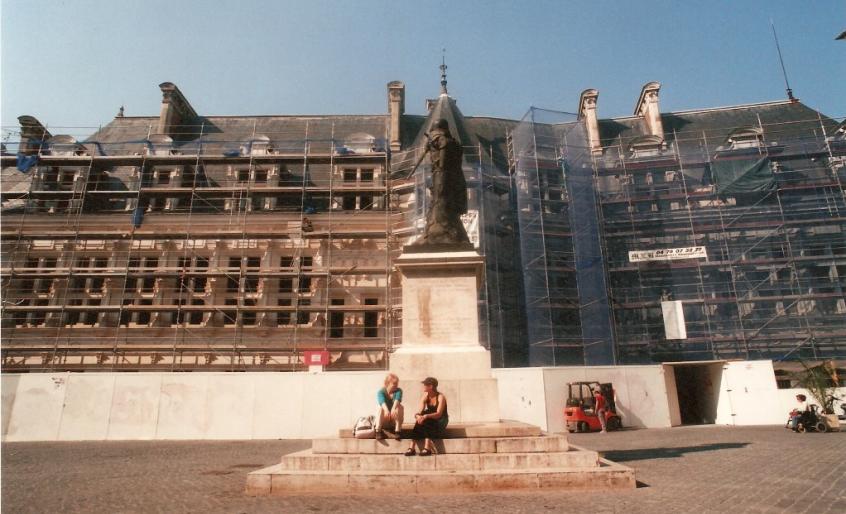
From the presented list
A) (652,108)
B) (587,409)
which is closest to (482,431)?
(587,409)

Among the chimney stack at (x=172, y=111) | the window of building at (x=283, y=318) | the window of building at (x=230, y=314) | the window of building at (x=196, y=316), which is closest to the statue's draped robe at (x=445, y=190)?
the window of building at (x=283, y=318)

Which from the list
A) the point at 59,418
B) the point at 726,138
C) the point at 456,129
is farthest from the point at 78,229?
the point at 726,138

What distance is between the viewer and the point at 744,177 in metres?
20.5

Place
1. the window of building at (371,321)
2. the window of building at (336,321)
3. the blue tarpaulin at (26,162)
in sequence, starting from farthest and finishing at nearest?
the blue tarpaulin at (26,162)
the window of building at (336,321)
the window of building at (371,321)

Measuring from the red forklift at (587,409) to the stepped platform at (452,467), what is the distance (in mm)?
9398

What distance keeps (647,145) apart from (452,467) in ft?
77.9

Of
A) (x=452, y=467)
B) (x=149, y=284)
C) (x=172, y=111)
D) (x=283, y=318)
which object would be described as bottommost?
(x=452, y=467)

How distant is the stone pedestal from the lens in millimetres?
7039

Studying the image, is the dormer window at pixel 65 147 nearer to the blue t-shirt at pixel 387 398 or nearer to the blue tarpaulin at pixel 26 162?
the blue tarpaulin at pixel 26 162

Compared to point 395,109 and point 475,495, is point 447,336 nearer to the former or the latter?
point 475,495

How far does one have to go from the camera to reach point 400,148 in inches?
1015

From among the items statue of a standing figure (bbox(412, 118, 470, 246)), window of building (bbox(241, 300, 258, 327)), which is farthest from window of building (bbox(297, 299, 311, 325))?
statue of a standing figure (bbox(412, 118, 470, 246))

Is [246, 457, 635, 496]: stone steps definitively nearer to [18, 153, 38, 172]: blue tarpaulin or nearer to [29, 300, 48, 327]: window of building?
[29, 300, 48, 327]: window of building

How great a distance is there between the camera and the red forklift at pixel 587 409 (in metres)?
14.9
